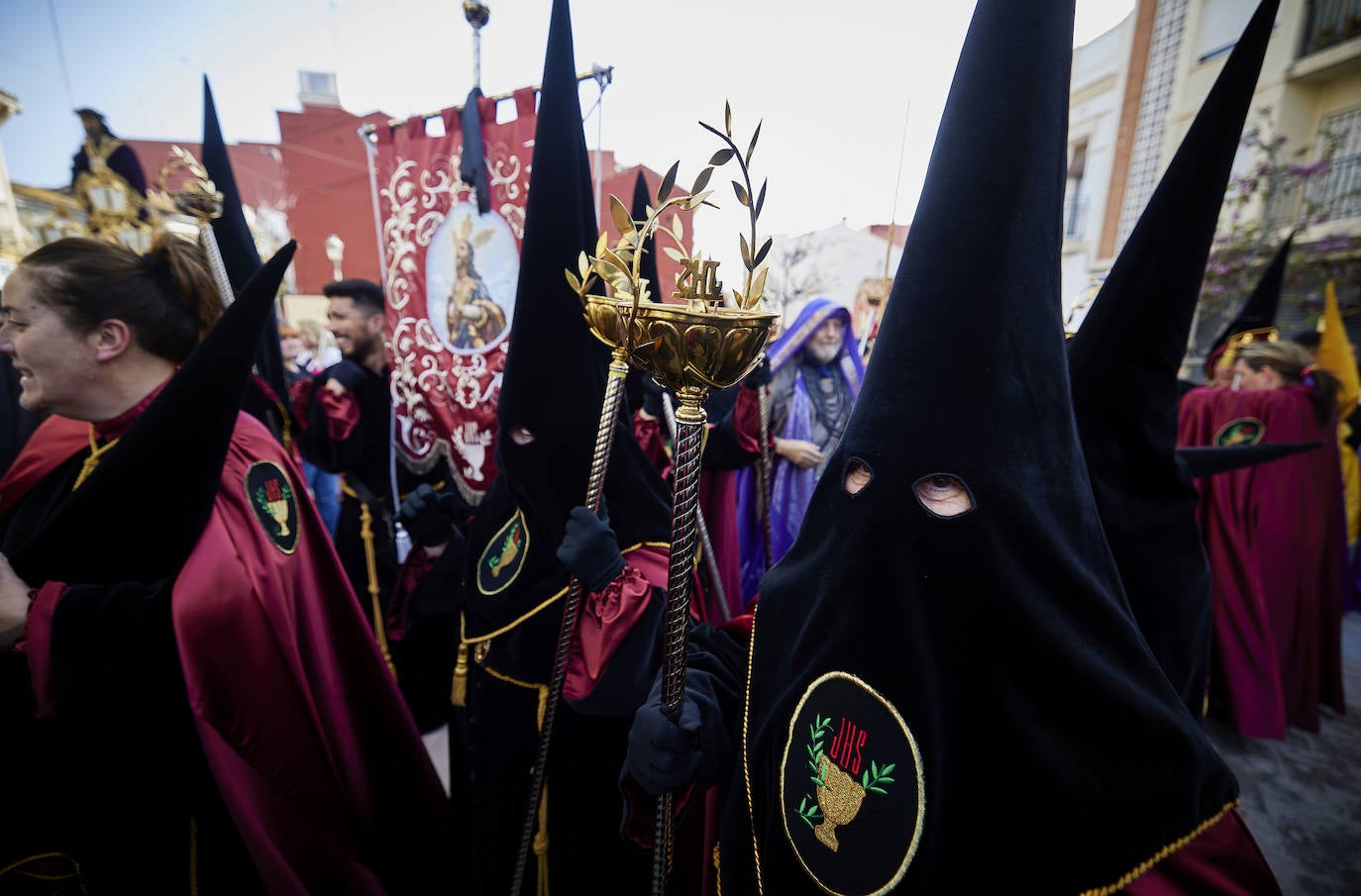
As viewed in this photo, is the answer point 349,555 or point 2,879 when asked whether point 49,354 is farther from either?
point 349,555

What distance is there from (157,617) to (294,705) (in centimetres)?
40

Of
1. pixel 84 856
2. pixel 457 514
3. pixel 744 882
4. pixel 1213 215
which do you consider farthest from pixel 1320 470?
pixel 84 856

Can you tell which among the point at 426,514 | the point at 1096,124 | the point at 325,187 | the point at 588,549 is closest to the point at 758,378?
the point at 588,549

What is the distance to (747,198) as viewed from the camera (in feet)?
3.12

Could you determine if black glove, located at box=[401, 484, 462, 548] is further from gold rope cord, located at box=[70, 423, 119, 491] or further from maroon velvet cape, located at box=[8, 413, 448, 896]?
gold rope cord, located at box=[70, 423, 119, 491]

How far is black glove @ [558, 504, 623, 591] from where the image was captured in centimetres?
150

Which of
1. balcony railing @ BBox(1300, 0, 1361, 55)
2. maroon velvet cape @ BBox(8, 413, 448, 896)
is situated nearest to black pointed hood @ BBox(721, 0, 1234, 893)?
maroon velvet cape @ BBox(8, 413, 448, 896)

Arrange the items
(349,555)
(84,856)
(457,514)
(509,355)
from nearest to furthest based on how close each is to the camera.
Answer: (84,856) → (509,355) → (457,514) → (349,555)

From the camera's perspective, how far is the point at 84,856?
4.62ft

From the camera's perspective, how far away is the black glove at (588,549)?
59.2 inches

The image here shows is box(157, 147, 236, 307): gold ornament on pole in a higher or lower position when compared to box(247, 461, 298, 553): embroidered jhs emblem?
higher

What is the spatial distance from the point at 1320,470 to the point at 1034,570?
14.6 feet

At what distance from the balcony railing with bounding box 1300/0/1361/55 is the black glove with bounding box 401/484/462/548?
14.1 metres

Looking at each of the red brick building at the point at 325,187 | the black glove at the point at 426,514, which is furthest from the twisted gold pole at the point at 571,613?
the red brick building at the point at 325,187
